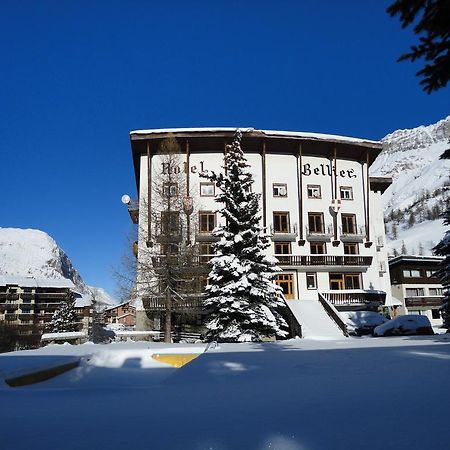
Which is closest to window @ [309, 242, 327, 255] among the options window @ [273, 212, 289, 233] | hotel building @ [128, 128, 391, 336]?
hotel building @ [128, 128, 391, 336]

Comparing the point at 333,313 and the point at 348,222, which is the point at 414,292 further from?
the point at 333,313

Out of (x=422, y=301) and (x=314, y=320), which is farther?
(x=422, y=301)

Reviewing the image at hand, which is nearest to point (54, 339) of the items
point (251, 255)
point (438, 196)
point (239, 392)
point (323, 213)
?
point (251, 255)

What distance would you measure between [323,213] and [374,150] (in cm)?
→ 820

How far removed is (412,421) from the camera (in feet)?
11.5

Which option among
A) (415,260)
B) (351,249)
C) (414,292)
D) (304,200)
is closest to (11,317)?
(304,200)

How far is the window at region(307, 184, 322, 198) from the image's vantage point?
116 ft

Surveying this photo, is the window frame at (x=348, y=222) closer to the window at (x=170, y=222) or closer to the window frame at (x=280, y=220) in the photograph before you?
the window frame at (x=280, y=220)

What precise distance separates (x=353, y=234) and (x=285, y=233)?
6.09 meters

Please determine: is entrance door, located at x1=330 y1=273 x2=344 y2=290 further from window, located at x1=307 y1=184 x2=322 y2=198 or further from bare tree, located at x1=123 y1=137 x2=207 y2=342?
bare tree, located at x1=123 y1=137 x2=207 y2=342

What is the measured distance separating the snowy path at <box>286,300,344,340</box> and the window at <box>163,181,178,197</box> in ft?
35.6

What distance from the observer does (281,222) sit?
34.4 m

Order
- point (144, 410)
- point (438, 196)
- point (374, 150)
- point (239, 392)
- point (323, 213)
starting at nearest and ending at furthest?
1. point (144, 410)
2. point (239, 392)
3. point (323, 213)
4. point (374, 150)
5. point (438, 196)

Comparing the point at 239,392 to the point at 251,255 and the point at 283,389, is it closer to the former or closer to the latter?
the point at 283,389
